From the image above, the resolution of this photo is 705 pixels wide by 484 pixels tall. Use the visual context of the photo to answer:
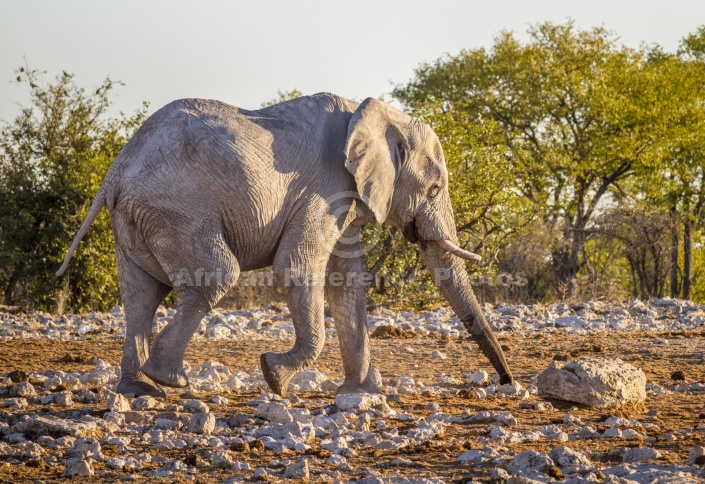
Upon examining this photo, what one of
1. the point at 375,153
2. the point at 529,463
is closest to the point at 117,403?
the point at 375,153

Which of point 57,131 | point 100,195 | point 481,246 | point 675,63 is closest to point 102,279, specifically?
point 57,131

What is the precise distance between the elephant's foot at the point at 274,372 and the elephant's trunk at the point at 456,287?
1.97m

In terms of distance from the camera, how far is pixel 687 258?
32875 millimetres

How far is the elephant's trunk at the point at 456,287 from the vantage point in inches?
375

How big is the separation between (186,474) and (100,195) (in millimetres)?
3341

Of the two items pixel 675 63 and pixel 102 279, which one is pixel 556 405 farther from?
pixel 675 63

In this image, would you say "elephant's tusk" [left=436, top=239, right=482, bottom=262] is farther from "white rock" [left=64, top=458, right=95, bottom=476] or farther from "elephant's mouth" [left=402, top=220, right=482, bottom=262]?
"white rock" [left=64, top=458, right=95, bottom=476]

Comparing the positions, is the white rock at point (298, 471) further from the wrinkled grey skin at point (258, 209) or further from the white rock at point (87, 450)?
the wrinkled grey skin at point (258, 209)

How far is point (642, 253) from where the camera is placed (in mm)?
28766

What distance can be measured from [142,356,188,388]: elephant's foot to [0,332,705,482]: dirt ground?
0.25m

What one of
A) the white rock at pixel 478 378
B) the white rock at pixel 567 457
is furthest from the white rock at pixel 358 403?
the white rock at pixel 567 457

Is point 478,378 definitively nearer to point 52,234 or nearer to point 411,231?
point 411,231

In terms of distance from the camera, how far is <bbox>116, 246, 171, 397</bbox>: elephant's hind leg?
8.67 m

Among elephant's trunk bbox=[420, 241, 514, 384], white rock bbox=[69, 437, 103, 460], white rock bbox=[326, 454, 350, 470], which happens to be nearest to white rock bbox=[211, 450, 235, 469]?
white rock bbox=[326, 454, 350, 470]
